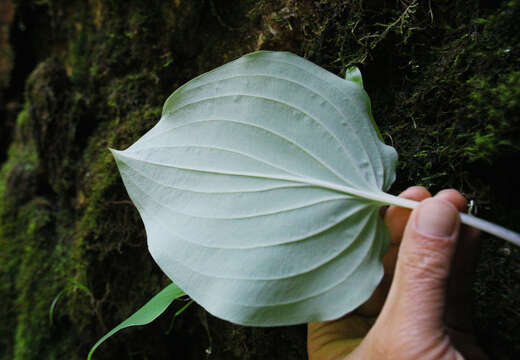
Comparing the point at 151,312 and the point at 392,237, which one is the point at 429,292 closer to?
the point at 392,237

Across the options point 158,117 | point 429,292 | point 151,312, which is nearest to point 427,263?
point 429,292

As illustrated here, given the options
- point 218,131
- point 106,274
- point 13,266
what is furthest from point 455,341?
point 13,266

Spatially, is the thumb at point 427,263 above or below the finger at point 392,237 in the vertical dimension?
above

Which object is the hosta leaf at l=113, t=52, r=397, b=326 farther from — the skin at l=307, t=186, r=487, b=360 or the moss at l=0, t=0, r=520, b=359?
the moss at l=0, t=0, r=520, b=359

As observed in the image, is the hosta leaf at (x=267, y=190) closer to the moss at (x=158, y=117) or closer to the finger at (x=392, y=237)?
the finger at (x=392, y=237)

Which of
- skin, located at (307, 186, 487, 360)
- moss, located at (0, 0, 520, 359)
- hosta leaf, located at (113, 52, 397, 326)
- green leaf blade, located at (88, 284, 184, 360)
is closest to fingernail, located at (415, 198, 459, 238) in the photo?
skin, located at (307, 186, 487, 360)

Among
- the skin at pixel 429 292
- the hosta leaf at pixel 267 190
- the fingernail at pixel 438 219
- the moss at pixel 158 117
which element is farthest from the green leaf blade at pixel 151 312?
the fingernail at pixel 438 219

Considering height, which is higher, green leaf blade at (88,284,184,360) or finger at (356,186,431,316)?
finger at (356,186,431,316)
